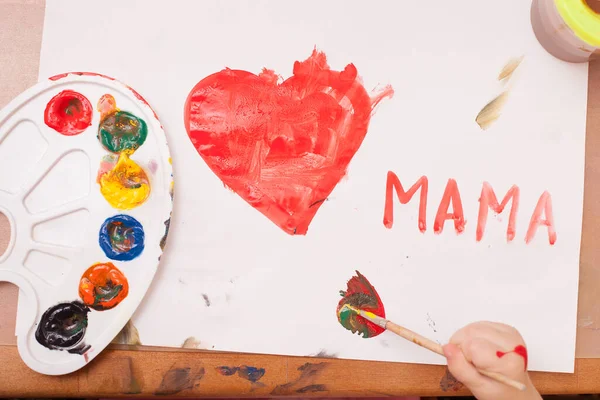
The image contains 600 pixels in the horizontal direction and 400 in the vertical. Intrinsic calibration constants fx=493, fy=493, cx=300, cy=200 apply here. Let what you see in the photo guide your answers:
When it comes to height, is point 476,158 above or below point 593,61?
below

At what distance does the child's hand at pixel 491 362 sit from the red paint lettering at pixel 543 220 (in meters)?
0.15

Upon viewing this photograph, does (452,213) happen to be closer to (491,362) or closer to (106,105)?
(491,362)

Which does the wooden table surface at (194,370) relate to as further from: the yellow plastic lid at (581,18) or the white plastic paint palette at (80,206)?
the yellow plastic lid at (581,18)

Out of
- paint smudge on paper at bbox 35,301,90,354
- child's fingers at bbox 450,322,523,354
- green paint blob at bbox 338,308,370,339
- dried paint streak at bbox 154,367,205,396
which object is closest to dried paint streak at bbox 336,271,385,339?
green paint blob at bbox 338,308,370,339

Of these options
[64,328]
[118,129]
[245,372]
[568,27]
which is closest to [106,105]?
[118,129]

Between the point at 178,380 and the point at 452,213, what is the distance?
1.41 ft

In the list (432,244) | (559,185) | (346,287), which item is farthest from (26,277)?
(559,185)

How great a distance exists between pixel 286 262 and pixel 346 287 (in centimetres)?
9

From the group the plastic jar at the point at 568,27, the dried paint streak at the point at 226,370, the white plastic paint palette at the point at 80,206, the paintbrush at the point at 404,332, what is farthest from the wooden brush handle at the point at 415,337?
the plastic jar at the point at 568,27

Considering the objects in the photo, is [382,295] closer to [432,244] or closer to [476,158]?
[432,244]

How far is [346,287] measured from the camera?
67 centimetres

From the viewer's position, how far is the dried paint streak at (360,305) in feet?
2.16

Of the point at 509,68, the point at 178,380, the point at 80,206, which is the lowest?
the point at 178,380

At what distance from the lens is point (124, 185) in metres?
0.63
